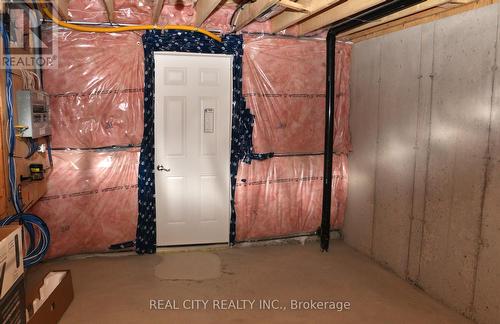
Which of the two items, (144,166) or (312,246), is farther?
(312,246)

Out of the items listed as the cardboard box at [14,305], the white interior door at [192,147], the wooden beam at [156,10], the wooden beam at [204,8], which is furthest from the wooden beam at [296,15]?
the cardboard box at [14,305]

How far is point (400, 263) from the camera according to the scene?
356 cm

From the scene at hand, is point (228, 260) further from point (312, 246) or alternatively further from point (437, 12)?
point (437, 12)

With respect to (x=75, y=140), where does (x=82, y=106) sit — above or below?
above

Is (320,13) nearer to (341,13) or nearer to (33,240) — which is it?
(341,13)

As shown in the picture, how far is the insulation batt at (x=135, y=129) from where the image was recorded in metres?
3.56

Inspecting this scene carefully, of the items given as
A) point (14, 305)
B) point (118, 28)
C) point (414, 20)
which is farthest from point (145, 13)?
point (14, 305)

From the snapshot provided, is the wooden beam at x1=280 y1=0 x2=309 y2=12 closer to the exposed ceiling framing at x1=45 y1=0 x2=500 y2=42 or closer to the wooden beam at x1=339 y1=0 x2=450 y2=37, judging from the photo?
the exposed ceiling framing at x1=45 y1=0 x2=500 y2=42

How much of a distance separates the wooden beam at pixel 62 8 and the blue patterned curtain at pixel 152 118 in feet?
2.25

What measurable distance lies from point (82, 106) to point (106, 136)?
0.35 m

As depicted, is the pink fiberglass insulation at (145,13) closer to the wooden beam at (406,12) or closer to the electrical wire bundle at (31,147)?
the wooden beam at (406,12)

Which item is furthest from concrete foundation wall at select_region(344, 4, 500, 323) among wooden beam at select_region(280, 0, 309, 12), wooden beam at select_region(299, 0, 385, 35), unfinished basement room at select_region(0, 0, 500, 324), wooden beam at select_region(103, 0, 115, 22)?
wooden beam at select_region(103, 0, 115, 22)

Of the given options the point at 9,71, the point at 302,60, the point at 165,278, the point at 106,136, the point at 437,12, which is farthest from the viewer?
the point at 302,60

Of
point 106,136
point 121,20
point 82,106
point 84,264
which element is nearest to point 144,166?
point 106,136
